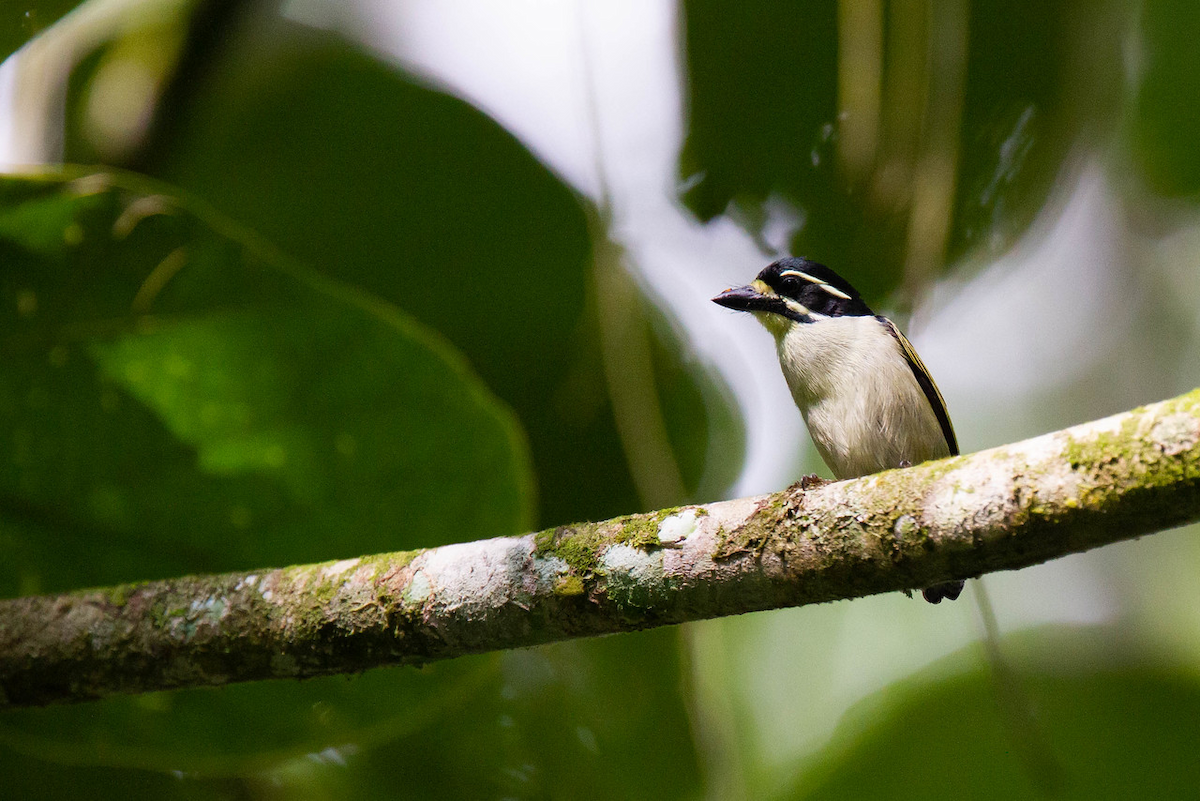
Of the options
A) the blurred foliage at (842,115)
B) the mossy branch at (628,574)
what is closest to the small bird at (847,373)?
the blurred foliage at (842,115)

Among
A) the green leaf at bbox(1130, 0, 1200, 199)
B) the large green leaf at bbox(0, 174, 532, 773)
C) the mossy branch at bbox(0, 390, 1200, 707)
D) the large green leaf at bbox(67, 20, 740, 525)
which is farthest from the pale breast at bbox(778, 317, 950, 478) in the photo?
the green leaf at bbox(1130, 0, 1200, 199)

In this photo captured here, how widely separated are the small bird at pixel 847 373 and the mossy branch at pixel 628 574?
0.98 m

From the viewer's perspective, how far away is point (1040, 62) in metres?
2.73

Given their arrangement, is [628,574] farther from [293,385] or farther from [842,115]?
[842,115]

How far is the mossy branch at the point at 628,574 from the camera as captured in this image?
1.13m

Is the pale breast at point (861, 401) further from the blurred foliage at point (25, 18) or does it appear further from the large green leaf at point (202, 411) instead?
the blurred foliage at point (25, 18)

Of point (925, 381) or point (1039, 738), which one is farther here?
point (1039, 738)

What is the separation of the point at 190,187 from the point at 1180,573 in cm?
396

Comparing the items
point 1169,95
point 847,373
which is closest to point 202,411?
point 847,373

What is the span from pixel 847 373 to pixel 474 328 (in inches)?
45.9

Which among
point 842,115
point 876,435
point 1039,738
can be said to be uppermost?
point 842,115

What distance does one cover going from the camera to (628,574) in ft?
4.87

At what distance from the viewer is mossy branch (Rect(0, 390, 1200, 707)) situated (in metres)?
1.13

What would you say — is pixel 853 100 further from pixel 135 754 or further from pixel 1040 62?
pixel 135 754
